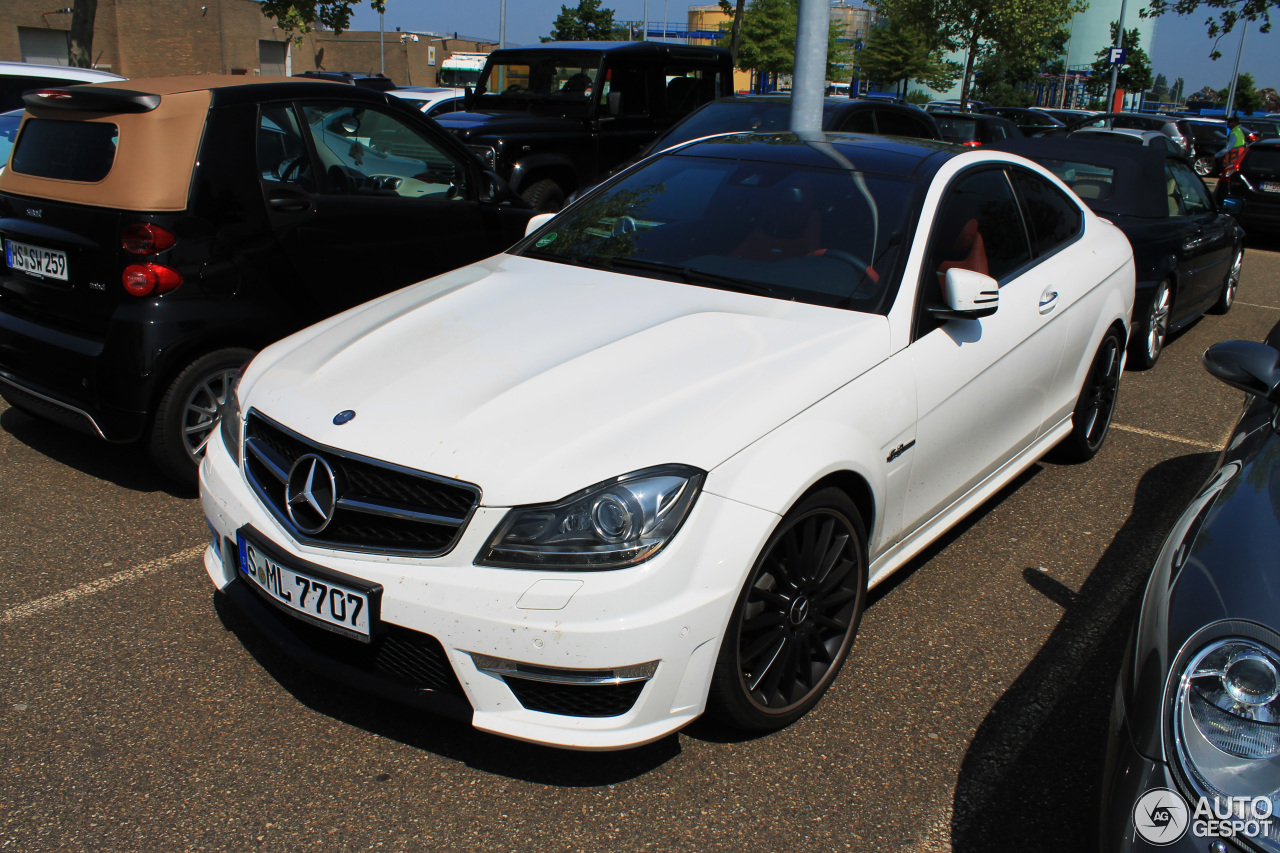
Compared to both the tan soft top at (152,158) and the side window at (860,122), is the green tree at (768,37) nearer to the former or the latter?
the side window at (860,122)

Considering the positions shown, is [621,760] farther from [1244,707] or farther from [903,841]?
[1244,707]

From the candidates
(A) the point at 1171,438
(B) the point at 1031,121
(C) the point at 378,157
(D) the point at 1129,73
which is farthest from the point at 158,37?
(D) the point at 1129,73

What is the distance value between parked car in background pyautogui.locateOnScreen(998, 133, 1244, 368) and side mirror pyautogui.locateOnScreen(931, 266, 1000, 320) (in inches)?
151

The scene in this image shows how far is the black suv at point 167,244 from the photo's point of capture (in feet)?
13.2

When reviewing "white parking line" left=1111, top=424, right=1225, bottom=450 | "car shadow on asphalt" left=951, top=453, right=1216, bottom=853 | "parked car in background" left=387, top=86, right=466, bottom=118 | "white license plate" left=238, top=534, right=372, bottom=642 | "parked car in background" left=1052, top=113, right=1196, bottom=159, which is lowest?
"car shadow on asphalt" left=951, top=453, right=1216, bottom=853

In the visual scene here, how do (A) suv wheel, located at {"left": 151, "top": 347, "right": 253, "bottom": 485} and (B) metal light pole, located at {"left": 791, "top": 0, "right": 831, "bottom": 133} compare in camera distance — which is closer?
(A) suv wheel, located at {"left": 151, "top": 347, "right": 253, "bottom": 485}

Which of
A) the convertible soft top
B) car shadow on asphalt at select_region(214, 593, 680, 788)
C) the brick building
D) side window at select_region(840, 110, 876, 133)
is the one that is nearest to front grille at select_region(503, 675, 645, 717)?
car shadow on asphalt at select_region(214, 593, 680, 788)

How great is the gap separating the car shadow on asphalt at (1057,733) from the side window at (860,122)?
5.76m

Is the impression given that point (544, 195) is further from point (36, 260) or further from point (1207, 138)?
point (1207, 138)

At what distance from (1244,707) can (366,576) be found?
1.88 meters

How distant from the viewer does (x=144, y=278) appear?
3.99 m

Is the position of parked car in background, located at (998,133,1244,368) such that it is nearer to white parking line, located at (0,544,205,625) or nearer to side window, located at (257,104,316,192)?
side window, located at (257,104,316,192)

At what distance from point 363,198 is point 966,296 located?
2988 mm

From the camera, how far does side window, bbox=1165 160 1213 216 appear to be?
23.9 feet
